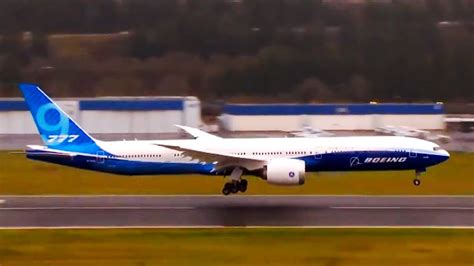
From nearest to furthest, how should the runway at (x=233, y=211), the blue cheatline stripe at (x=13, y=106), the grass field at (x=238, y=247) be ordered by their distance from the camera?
the grass field at (x=238, y=247) → the runway at (x=233, y=211) → the blue cheatline stripe at (x=13, y=106)

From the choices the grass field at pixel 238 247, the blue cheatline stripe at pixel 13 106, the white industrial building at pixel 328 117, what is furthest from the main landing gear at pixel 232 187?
the blue cheatline stripe at pixel 13 106

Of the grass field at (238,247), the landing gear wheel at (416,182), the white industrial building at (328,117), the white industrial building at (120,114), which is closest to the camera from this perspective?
the grass field at (238,247)

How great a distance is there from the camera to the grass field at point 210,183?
30578mm

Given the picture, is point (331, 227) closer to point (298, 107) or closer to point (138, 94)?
point (298, 107)

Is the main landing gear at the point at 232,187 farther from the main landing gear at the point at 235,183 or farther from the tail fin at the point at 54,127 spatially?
the tail fin at the point at 54,127

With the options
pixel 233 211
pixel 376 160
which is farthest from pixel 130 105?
pixel 233 211

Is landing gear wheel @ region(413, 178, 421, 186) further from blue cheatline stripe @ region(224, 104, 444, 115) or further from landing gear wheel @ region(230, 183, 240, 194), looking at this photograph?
blue cheatline stripe @ region(224, 104, 444, 115)

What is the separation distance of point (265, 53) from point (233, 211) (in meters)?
50.0

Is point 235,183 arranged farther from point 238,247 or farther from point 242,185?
point 238,247

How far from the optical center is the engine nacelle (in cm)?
2712

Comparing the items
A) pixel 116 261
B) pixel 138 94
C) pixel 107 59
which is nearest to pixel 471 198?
pixel 116 261

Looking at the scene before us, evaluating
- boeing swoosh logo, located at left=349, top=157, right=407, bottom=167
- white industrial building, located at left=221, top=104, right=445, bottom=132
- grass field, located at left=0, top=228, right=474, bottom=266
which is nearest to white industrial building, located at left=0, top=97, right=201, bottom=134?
white industrial building, located at left=221, top=104, right=445, bottom=132

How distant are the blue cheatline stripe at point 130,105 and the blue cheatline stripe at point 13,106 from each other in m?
3.72

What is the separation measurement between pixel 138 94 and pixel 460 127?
2488 centimetres
